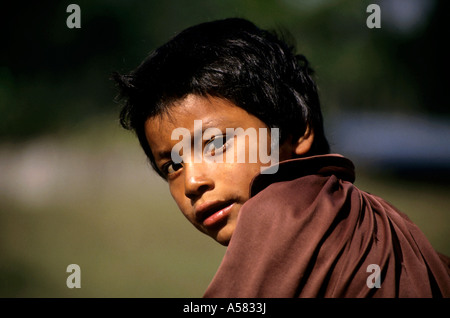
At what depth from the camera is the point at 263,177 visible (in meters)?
0.80

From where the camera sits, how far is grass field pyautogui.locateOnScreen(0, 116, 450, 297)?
2.75 m

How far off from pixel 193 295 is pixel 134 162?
2.30 metres

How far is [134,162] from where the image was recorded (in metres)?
4.57

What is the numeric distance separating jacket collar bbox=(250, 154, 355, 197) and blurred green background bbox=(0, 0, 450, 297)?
2149mm

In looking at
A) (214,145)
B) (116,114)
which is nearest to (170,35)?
(116,114)

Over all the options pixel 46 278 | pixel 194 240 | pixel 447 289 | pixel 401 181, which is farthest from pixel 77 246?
pixel 401 181

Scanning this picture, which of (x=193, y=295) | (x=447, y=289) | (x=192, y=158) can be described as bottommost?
(x=193, y=295)

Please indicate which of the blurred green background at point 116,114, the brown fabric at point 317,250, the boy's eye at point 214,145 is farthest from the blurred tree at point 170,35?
the brown fabric at point 317,250

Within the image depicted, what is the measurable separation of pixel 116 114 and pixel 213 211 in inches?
126

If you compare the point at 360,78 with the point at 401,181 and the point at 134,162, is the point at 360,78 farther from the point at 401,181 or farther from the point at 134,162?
the point at 134,162

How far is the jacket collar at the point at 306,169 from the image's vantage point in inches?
31.6

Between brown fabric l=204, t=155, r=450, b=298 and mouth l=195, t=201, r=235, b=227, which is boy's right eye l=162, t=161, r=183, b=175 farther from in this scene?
brown fabric l=204, t=155, r=450, b=298

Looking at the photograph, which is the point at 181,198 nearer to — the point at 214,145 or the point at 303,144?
the point at 214,145

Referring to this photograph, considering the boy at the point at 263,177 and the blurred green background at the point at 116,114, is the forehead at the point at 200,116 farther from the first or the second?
the blurred green background at the point at 116,114
